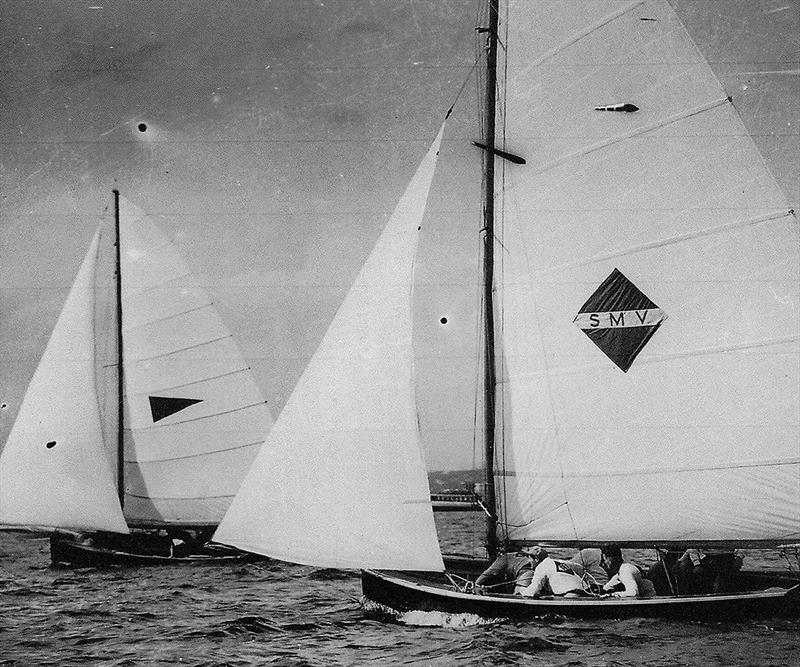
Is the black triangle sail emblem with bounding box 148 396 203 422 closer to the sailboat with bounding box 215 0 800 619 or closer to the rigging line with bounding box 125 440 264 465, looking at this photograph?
the rigging line with bounding box 125 440 264 465

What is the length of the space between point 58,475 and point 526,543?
11.3 metres

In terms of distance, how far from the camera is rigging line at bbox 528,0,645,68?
37.0 ft

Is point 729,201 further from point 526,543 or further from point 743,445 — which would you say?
point 526,543

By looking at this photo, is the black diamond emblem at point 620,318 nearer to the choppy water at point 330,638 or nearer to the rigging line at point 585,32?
the rigging line at point 585,32

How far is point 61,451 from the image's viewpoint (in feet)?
58.6

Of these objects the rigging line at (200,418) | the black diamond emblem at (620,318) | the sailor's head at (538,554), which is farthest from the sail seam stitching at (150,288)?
the sailor's head at (538,554)

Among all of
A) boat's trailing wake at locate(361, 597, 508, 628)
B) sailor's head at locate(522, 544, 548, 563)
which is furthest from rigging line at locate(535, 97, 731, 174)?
boat's trailing wake at locate(361, 597, 508, 628)

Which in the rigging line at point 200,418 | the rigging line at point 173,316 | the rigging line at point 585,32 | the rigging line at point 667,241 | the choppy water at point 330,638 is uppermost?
the rigging line at point 585,32

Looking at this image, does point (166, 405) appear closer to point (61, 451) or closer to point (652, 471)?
point (61, 451)

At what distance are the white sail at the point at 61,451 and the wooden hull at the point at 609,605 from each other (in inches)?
389

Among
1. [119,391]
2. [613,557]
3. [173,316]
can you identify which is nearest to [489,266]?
[613,557]

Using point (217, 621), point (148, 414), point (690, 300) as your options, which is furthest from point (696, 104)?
point (148, 414)

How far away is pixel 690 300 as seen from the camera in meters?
11.4

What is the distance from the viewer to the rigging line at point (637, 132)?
36.7ft
